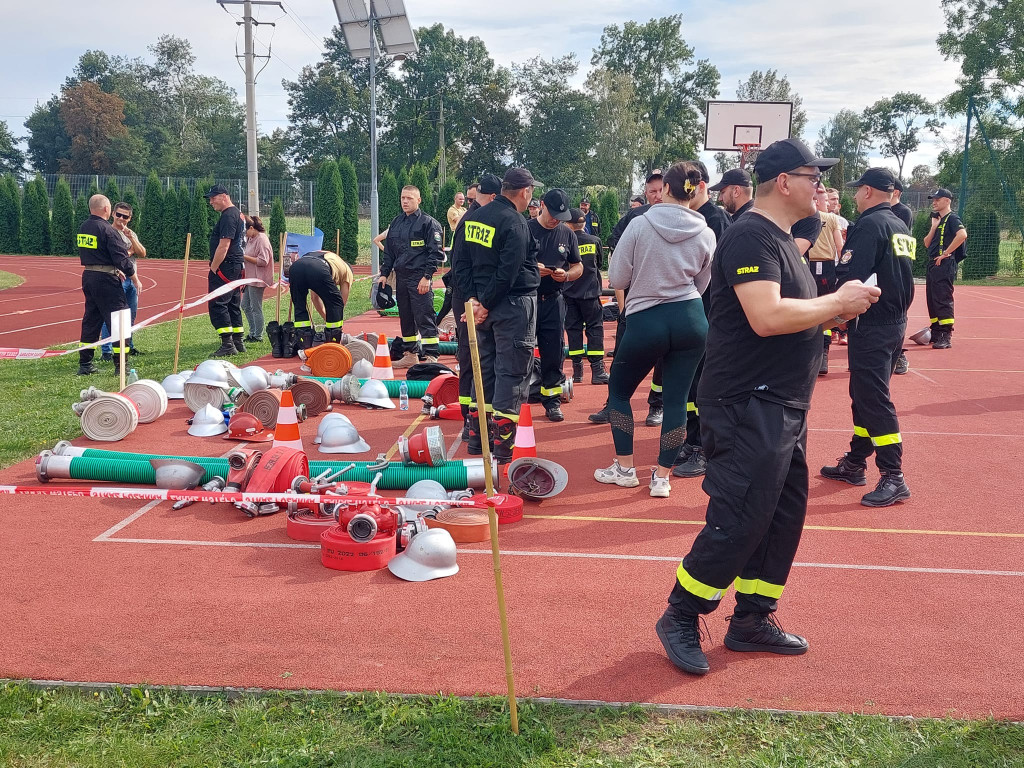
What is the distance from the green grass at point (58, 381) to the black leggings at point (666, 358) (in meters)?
5.14

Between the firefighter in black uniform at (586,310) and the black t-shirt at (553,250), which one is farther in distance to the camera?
the firefighter in black uniform at (586,310)

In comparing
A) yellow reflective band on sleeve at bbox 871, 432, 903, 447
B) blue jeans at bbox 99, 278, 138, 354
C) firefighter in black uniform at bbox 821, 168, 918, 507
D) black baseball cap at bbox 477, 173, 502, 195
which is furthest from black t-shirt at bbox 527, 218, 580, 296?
blue jeans at bbox 99, 278, 138, 354

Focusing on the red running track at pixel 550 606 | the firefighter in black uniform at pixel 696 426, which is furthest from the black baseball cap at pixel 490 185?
the red running track at pixel 550 606

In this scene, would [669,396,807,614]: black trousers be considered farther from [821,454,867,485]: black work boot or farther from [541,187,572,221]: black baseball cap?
[541,187,572,221]: black baseball cap

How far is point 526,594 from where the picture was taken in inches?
187

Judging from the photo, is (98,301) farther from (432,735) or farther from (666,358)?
(432,735)

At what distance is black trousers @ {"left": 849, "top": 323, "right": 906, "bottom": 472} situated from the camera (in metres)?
6.23

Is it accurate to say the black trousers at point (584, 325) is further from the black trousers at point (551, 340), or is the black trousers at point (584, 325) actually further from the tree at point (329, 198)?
the tree at point (329, 198)

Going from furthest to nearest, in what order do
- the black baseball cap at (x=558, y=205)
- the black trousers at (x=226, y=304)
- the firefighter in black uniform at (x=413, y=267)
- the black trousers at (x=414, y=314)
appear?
the black trousers at (x=226, y=304)
the black trousers at (x=414, y=314)
the firefighter in black uniform at (x=413, y=267)
the black baseball cap at (x=558, y=205)

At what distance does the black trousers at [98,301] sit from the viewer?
11.1m

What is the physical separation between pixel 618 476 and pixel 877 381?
2.07 meters

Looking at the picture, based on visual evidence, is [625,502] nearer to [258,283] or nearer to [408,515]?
[408,515]

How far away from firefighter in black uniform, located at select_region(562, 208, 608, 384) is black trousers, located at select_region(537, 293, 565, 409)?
1219mm

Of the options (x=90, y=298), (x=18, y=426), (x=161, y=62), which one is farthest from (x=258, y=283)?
(x=161, y=62)
